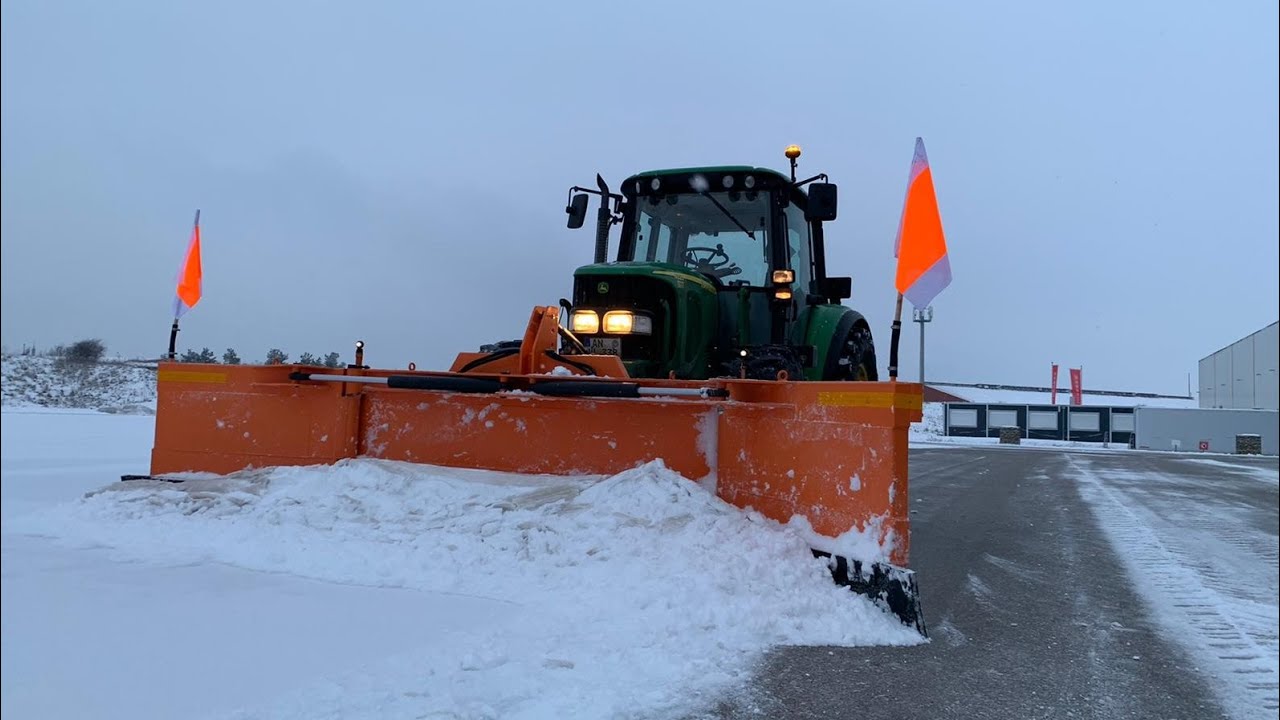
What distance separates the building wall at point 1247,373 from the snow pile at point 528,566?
1.82 m

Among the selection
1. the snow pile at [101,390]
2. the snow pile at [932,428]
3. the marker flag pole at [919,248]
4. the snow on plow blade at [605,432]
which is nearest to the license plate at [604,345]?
the snow on plow blade at [605,432]

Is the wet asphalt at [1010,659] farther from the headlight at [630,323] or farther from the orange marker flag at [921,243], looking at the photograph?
the headlight at [630,323]

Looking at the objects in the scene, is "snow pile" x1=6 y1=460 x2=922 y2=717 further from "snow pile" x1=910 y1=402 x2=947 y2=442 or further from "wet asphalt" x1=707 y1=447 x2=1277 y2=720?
"snow pile" x1=910 y1=402 x2=947 y2=442

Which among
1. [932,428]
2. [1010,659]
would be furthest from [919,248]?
[932,428]

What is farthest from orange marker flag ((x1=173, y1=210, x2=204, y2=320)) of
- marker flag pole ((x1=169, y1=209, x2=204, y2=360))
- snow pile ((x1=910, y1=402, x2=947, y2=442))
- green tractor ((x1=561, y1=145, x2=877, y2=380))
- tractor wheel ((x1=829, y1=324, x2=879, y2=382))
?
snow pile ((x1=910, y1=402, x2=947, y2=442))

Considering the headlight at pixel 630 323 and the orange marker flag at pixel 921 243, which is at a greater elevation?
the orange marker flag at pixel 921 243

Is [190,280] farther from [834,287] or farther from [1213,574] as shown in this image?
[1213,574]

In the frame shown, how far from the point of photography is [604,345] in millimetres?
5488

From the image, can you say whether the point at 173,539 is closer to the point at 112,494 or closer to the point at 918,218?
the point at 112,494

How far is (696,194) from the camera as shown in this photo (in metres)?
6.23

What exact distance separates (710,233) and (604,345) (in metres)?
1.50

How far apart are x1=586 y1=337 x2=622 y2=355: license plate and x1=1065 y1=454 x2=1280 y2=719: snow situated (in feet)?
10.9

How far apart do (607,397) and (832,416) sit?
3.81 ft

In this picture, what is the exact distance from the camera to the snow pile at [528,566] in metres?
2.56
